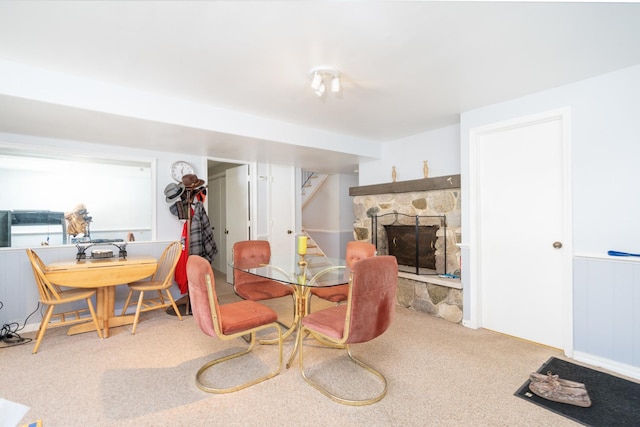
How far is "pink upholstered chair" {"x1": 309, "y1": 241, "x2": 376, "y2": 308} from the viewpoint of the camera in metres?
2.63

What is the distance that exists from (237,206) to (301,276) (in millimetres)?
3015

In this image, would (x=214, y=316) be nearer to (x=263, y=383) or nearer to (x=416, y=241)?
(x=263, y=383)

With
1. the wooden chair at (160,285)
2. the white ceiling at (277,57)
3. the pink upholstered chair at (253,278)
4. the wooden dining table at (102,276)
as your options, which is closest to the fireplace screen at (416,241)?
the white ceiling at (277,57)

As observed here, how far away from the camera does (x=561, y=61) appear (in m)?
2.08

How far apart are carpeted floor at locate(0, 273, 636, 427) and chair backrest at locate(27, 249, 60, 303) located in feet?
1.33

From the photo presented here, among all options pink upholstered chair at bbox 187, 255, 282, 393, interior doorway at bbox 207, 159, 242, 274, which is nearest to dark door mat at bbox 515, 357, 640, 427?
pink upholstered chair at bbox 187, 255, 282, 393

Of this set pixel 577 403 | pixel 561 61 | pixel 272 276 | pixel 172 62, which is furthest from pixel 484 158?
pixel 172 62

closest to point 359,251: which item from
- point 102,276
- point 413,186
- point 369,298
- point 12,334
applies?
point 369,298

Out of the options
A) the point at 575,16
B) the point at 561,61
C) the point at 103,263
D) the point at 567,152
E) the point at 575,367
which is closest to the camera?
the point at 575,16

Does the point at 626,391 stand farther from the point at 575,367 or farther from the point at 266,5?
the point at 266,5

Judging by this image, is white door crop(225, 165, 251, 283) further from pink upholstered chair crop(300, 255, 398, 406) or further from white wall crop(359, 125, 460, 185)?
pink upholstered chair crop(300, 255, 398, 406)

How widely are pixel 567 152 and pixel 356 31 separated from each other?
1.98 meters

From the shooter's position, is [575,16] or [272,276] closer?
[575,16]

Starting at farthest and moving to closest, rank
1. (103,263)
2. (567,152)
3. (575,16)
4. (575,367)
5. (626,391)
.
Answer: (103,263) → (567,152) → (575,367) → (626,391) → (575,16)
